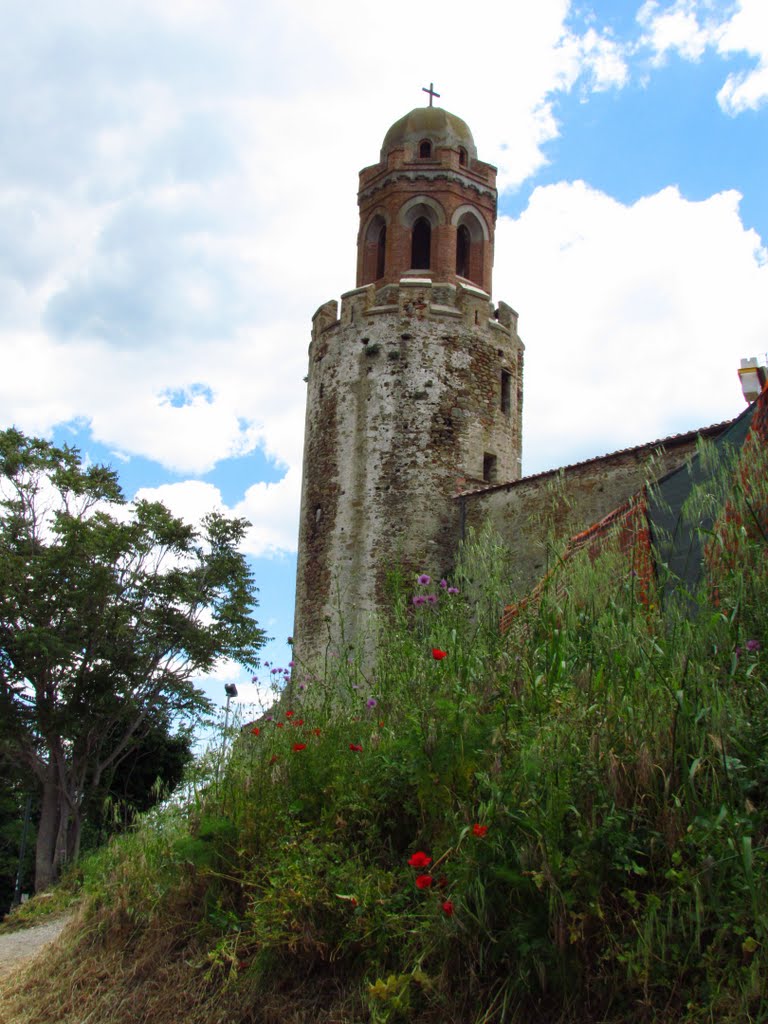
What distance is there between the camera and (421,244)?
2266 centimetres

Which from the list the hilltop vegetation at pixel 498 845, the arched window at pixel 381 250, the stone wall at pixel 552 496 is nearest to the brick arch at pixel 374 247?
the arched window at pixel 381 250

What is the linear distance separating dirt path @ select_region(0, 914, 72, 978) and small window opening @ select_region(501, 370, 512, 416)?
1365 cm

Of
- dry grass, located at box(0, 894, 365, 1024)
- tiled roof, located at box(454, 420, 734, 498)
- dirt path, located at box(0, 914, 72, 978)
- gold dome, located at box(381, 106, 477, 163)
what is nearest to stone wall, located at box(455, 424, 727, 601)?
tiled roof, located at box(454, 420, 734, 498)

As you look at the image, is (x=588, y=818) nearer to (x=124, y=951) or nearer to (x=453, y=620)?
(x=453, y=620)

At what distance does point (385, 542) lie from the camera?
18797 millimetres

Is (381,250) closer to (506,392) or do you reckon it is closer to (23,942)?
(506,392)

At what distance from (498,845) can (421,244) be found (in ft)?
67.5

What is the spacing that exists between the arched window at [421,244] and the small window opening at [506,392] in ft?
12.4

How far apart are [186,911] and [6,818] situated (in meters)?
29.7

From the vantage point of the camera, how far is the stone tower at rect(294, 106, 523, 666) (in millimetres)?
18906

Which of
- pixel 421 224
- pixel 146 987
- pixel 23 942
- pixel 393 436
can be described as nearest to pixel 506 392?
pixel 393 436

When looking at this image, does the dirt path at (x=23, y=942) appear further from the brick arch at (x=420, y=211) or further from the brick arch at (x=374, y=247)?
the brick arch at (x=420, y=211)

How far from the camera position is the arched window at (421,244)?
22587 mm

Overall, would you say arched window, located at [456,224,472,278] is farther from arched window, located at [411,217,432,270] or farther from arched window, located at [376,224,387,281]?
arched window, located at [376,224,387,281]
